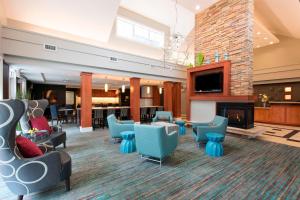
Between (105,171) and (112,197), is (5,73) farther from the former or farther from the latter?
(112,197)

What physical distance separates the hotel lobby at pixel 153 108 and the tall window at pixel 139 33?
7 centimetres

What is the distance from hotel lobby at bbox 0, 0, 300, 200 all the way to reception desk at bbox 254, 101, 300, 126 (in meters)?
0.04

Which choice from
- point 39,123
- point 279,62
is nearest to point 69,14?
point 39,123

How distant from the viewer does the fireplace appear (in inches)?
222

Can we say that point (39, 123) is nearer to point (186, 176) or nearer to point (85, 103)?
point (85, 103)

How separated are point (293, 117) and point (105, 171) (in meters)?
9.90

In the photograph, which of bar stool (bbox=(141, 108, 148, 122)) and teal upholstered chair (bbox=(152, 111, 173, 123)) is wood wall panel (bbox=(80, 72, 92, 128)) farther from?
bar stool (bbox=(141, 108, 148, 122))

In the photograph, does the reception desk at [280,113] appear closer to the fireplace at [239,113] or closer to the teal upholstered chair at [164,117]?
the fireplace at [239,113]

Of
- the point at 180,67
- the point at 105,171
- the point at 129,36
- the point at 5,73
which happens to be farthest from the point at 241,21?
the point at 5,73

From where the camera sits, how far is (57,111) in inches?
323

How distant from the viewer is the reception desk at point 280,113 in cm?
804

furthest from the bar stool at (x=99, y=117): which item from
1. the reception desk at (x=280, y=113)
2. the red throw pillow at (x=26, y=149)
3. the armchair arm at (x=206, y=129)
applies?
the reception desk at (x=280, y=113)

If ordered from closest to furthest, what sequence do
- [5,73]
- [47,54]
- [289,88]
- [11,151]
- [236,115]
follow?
[11,151], [5,73], [47,54], [236,115], [289,88]

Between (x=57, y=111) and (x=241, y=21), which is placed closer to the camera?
(x=241, y=21)
